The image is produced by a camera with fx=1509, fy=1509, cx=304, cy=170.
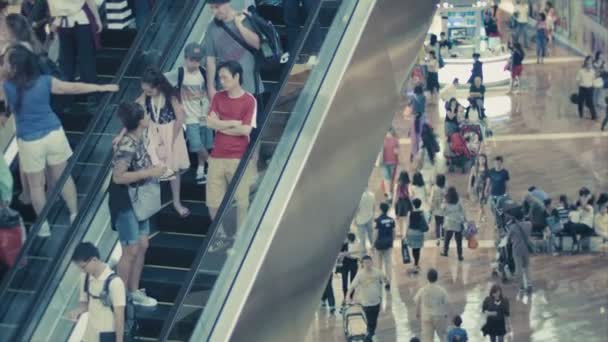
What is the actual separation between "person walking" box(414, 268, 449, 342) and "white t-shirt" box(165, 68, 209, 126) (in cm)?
542

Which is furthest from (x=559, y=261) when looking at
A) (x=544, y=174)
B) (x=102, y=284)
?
(x=102, y=284)

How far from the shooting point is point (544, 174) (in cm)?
2327

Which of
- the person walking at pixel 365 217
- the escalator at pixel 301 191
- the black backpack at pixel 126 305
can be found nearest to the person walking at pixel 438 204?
the person walking at pixel 365 217

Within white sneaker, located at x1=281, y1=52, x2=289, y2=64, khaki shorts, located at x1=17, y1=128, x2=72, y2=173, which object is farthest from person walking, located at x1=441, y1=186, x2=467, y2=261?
khaki shorts, located at x1=17, y1=128, x2=72, y2=173

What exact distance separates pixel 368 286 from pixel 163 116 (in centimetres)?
649

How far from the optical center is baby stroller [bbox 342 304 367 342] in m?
15.5

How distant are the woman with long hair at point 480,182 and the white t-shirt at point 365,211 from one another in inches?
115

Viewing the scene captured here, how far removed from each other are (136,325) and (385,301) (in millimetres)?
8936

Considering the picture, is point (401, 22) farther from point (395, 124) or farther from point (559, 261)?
point (395, 124)

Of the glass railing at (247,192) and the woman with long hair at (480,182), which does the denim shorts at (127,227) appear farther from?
the woman with long hair at (480,182)

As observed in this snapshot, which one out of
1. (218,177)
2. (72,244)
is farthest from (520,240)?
(72,244)

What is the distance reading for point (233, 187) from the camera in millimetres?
9039

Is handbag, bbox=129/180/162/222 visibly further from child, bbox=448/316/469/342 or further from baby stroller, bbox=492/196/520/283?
baby stroller, bbox=492/196/520/283

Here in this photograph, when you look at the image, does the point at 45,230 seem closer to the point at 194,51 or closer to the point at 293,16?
the point at 194,51
